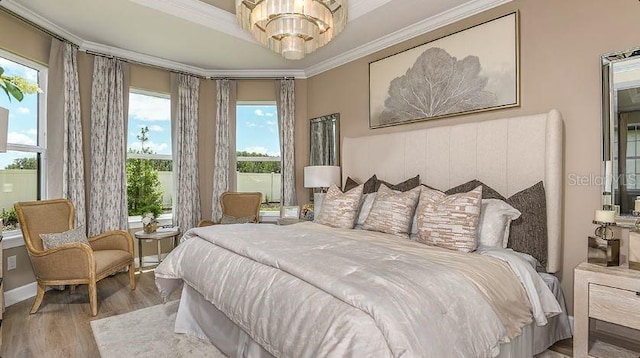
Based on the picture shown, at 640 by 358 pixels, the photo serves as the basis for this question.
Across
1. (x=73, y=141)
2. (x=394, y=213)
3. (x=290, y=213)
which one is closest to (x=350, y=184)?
(x=290, y=213)

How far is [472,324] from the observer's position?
1579mm

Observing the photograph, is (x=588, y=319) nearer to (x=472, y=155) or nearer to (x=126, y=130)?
(x=472, y=155)

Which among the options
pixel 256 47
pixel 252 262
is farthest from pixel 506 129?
pixel 256 47

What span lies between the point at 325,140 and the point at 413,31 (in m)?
1.90

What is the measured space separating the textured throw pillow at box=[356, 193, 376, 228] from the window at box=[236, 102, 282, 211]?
242 cm

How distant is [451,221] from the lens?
2.49 m

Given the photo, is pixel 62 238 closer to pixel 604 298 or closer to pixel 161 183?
pixel 161 183

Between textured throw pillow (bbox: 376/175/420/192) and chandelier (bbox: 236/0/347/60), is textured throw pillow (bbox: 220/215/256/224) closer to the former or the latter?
textured throw pillow (bbox: 376/175/420/192)

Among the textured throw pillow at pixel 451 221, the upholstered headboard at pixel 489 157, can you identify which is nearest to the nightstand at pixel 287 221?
the upholstered headboard at pixel 489 157

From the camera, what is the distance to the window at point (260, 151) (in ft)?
18.6

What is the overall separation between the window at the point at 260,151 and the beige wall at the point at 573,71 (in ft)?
11.5

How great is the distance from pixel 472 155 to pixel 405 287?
206 cm

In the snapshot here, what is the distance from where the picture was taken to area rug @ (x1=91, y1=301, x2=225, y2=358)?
2453mm

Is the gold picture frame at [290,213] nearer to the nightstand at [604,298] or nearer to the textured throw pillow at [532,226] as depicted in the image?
the textured throw pillow at [532,226]
